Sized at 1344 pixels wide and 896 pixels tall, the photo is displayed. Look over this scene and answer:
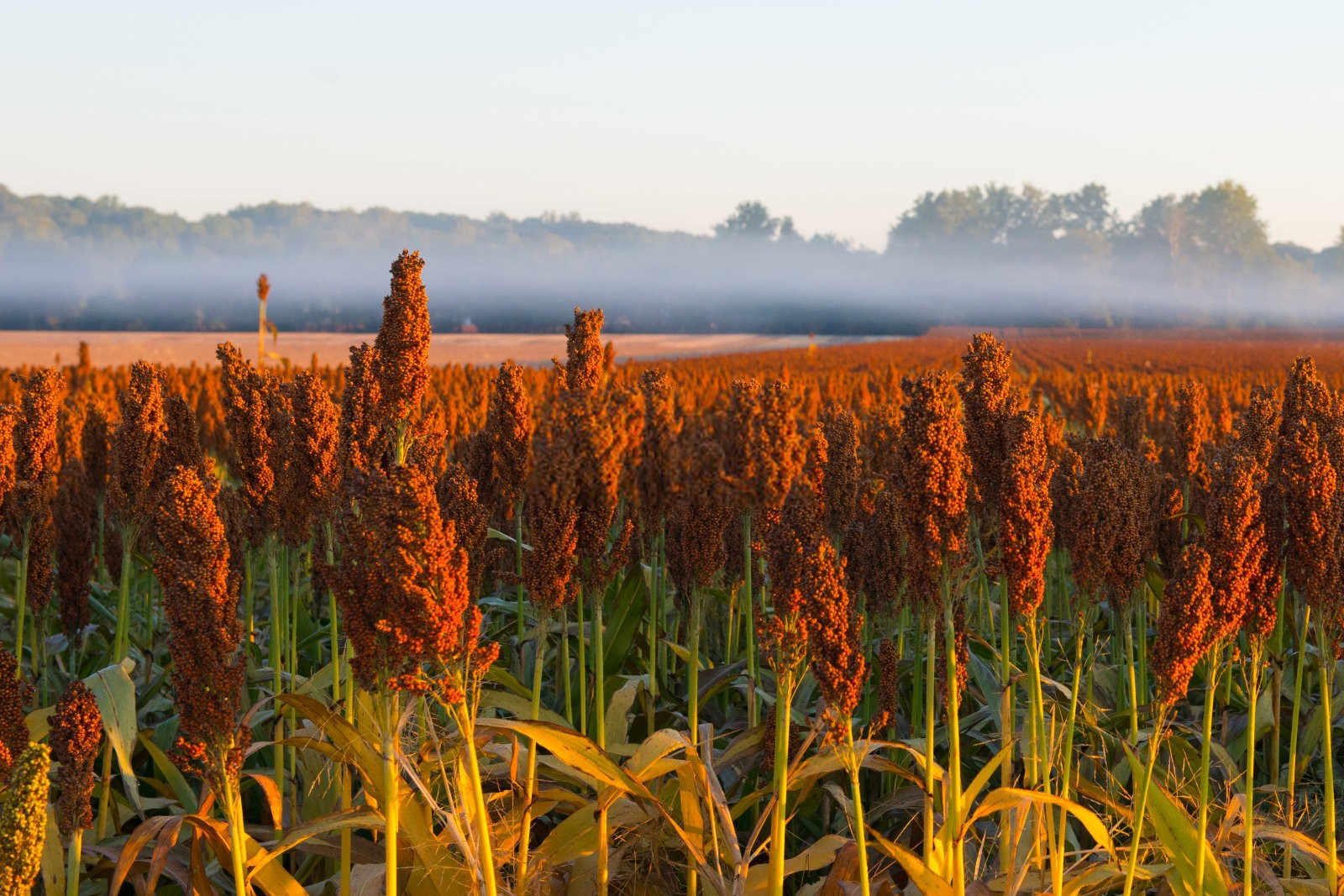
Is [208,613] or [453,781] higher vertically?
[208,613]

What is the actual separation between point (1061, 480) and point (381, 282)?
641 feet

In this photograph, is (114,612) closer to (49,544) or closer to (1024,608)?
(49,544)

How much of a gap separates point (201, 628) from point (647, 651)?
122 inches

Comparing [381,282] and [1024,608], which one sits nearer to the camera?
[1024,608]

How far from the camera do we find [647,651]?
16.9 ft

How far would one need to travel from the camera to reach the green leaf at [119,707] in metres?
3.24

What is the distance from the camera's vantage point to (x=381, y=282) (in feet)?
623

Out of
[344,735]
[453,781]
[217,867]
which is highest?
[344,735]

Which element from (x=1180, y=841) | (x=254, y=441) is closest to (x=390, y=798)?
(x=254, y=441)

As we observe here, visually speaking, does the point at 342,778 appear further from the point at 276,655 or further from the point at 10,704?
the point at 10,704

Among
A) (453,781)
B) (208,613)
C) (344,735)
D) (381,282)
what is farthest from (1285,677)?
(381,282)

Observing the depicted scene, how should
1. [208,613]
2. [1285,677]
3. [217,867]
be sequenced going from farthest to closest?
1. [1285,677]
2. [217,867]
3. [208,613]

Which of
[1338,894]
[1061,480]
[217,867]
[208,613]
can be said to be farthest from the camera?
[1061,480]

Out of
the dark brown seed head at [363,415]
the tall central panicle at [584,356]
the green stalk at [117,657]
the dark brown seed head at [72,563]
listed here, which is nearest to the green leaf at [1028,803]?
the tall central panicle at [584,356]
